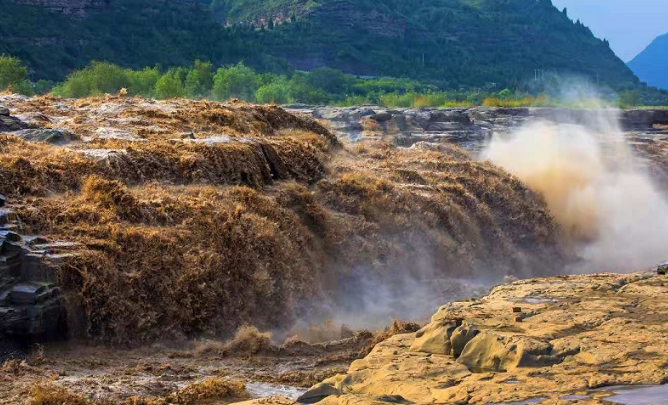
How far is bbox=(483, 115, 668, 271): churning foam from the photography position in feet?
87.4

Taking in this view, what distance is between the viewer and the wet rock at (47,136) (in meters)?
16.2

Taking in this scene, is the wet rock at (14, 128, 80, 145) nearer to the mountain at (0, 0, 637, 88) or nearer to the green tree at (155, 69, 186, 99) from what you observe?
the green tree at (155, 69, 186, 99)

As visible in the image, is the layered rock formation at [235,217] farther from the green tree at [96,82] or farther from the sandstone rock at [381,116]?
the green tree at [96,82]

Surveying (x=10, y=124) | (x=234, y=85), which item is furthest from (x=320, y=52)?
(x=10, y=124)

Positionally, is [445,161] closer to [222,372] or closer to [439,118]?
[222,372]

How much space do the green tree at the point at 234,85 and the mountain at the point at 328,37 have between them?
39.8ft

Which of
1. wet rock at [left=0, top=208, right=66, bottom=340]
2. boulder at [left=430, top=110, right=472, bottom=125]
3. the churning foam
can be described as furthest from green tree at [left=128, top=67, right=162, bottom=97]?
wet rock at [left=0, top=208, right=66, bottom=340]

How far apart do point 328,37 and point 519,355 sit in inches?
4002

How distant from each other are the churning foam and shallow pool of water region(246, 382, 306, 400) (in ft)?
48.4

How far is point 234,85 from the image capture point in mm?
60125

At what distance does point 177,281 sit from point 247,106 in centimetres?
1021

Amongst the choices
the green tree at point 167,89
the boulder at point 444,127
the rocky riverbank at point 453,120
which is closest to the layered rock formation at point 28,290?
the rocky riverbank at point 453,120

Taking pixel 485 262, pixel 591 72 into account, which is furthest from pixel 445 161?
pixel 591 72

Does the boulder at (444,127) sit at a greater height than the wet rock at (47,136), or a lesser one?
lesser
